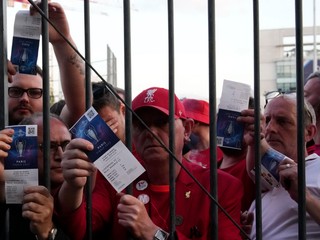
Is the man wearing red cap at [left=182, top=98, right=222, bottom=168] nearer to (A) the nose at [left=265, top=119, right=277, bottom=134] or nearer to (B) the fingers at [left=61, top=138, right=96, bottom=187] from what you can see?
(A) the nose at [left=265, top=119, right=277, bottom=134]

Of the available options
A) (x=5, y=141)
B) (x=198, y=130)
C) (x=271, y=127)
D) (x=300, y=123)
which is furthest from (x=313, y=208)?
(x=198, y=130)

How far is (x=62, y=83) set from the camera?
7.52ft

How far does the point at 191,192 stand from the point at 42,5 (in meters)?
0.93

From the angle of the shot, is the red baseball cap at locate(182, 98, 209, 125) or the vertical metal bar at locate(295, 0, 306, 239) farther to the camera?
the red baseball cap at locate(182, 98, 209, 125)

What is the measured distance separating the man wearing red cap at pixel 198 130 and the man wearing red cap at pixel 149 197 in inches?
41.3

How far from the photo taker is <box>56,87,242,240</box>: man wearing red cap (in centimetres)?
172

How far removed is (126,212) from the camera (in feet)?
5.66

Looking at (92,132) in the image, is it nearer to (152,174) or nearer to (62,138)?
(62,138)

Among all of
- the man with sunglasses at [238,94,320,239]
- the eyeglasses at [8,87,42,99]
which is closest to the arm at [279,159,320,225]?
the man with sunglasses at [238,94,320,239]

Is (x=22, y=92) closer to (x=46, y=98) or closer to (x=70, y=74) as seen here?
(x=70, y=74)

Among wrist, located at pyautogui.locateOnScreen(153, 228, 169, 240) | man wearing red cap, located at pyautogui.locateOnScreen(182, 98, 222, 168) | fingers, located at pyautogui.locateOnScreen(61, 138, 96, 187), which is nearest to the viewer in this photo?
fingers, located at pyautogui.locateOnScreen(61, 138, 96, 187)

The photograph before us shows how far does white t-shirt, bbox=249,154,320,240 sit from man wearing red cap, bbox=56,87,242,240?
0.24 metres

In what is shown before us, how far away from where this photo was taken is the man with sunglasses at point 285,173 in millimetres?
1936

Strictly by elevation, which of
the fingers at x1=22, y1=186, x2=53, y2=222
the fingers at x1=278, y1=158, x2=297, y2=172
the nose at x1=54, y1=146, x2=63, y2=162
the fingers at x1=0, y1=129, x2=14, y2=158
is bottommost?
the fingers at x1=22, y1=186, x2=53, y2=222
